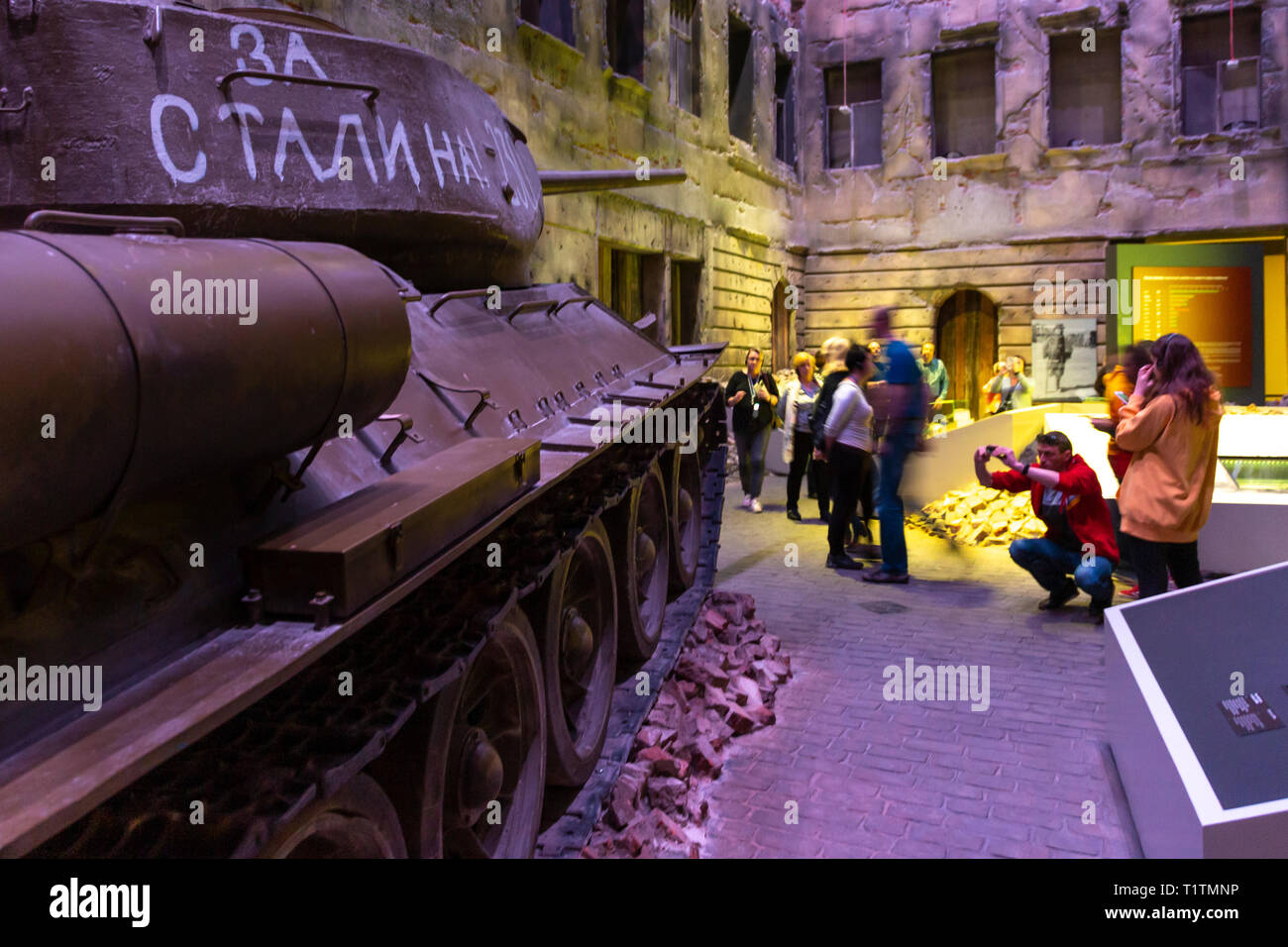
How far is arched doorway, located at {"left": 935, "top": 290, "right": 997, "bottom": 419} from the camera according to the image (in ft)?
58.5

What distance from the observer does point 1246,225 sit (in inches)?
620

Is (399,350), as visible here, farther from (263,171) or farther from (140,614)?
(263,171)

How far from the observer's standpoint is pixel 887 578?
726 centimetres

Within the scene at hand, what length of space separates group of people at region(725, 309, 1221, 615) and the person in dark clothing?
0.04 feet

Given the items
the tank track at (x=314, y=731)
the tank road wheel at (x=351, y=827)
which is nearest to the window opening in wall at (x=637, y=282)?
the tank track at (x=314, y=731)

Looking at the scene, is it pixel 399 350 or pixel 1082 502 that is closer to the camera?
pixel 399 350

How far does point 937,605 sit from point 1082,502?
44.5 inches

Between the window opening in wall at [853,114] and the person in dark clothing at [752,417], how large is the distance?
359 inches

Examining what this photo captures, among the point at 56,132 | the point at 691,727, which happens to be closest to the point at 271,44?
the point at 56,132

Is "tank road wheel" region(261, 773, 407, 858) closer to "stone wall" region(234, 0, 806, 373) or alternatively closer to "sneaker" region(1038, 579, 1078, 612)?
"sneaker" region(1038, 579, 1078, 612)

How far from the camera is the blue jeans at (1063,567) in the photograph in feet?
19.7

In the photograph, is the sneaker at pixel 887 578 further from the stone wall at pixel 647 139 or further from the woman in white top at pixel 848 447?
the stone wall at pixel 647 139

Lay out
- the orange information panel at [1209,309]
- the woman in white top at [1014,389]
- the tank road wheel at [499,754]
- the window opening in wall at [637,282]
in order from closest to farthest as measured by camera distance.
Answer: the tank road wheel at [499,754] < the woman in white top at [1014,389] < the window opening in wall at [637,282] < the orange information panel at [1209,309]

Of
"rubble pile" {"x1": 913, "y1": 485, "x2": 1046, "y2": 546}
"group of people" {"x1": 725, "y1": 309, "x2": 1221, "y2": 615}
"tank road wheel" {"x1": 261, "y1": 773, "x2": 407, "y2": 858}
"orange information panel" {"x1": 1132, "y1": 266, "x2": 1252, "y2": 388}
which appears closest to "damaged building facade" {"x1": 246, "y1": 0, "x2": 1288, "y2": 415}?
"orange information panel" {"x1": 1132, "y1": 266, "x2": 1252, "y2": 388}
